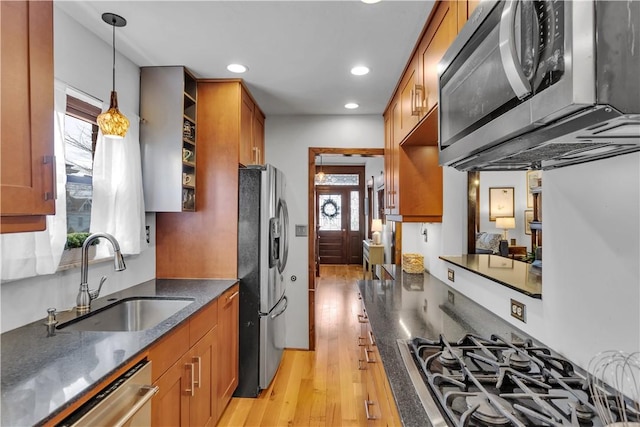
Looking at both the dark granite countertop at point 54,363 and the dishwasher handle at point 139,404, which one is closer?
the dark granite countertop at point 54,363

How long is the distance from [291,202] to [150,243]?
1413mm

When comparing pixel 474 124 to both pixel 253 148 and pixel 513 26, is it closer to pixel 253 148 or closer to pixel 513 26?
pixel 513 26

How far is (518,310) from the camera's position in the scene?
1.50 metres

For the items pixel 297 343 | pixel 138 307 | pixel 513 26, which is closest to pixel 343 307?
pixel 297 343

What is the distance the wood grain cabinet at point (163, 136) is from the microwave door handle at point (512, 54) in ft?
7.23

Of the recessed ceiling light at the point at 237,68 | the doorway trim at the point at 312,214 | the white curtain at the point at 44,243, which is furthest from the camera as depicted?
the doorway trim at the point at 312,214

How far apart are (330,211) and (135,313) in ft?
22.8

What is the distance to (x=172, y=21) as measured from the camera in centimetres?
183

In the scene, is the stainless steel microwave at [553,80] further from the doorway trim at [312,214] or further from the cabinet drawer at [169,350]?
the doorway trim at [312,214]

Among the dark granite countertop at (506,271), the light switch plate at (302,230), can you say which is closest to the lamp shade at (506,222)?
the dark granite countertop at (506,271)

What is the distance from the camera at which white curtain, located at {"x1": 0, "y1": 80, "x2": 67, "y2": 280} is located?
142 centimetres

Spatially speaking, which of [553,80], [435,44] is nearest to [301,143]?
[435,44]

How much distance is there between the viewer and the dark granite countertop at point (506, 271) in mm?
1476

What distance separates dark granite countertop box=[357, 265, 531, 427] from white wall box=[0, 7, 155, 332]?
1577 mm
